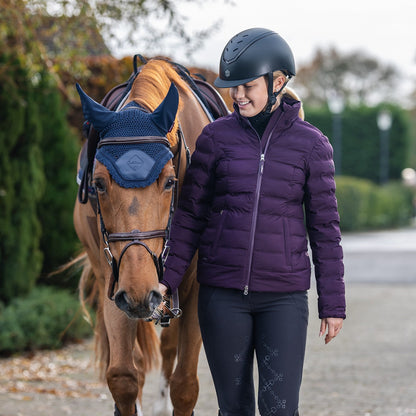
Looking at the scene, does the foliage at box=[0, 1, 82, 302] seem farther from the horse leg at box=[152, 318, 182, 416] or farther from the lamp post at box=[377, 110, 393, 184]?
the lamp post at box=[377, 110, 393, 184]

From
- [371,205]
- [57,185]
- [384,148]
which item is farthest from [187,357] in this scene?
[384,148]

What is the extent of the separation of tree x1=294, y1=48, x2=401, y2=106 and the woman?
5628cm

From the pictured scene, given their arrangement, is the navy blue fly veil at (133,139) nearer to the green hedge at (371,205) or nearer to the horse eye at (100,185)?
the horse eye at (100,185)

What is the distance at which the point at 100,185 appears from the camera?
310 centimetres

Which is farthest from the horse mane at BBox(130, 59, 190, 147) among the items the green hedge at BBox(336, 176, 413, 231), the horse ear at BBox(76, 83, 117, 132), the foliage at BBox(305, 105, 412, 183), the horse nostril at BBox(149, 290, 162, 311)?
the foliage at BBox(305, 105, 412, 183)

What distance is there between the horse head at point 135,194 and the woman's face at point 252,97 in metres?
0.29

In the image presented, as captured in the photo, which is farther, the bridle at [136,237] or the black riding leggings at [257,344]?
the black riding leggings at [257,344]

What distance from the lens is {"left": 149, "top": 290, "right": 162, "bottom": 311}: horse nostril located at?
2.93 metres

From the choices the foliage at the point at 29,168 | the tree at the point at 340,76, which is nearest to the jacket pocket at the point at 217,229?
the foliage at the point at 29,168

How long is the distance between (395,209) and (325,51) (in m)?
27.5

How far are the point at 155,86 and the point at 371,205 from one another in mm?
28295

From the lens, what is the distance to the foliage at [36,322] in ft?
24.3

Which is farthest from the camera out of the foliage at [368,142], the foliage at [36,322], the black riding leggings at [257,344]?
the foliage at [368,142]

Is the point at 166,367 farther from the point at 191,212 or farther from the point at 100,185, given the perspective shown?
the point at 100,185
